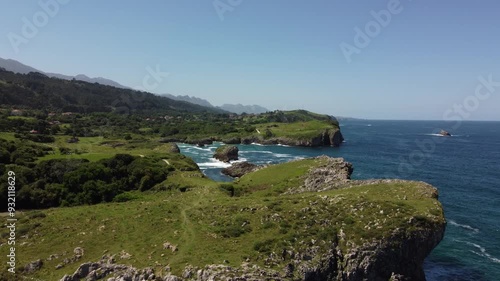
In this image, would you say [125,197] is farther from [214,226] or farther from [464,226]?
[464,226]

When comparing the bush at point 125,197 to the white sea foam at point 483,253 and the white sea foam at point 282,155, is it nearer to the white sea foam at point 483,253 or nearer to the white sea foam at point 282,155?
the white sea foam at point 483,253

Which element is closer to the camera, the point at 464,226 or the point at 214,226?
the point at 214,226

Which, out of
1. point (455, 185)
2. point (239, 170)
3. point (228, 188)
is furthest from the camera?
point (239, 170)

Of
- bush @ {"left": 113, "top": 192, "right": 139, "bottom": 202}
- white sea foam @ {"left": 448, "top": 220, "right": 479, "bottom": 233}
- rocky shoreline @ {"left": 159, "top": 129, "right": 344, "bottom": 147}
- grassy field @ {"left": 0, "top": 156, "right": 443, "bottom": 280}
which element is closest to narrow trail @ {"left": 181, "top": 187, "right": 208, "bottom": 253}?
grassy field @ {"left": 0, "top": 156, "right": 443, "bottom": 280}

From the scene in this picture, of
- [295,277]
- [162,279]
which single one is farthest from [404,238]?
[162,279]

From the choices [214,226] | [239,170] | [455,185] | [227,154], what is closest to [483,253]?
[214,226]

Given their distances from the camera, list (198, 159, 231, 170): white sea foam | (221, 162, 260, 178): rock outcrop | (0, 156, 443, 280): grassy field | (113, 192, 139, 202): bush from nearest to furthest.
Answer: (0, 156, 443, 280): grassy field
(113, 192, 139, 202): bush
(221, 162, 260, 178): rock outcrop
(198, 159, 231, 170): white sea foam

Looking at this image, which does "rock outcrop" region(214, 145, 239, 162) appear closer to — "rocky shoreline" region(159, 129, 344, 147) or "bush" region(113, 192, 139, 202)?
"rocky shoreline" region(159, 129, 344, 147)

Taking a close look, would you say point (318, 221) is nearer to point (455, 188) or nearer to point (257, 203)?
point (257, 203)
